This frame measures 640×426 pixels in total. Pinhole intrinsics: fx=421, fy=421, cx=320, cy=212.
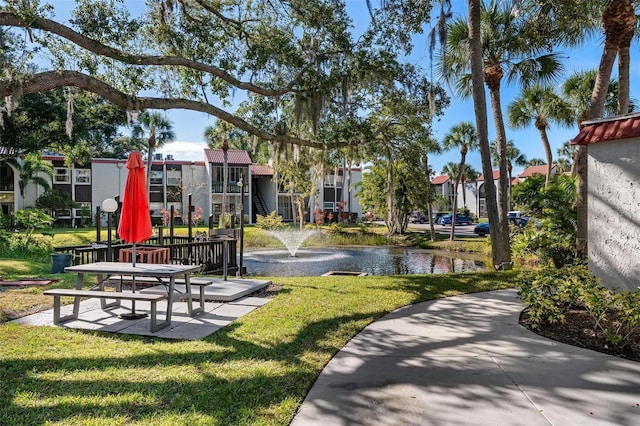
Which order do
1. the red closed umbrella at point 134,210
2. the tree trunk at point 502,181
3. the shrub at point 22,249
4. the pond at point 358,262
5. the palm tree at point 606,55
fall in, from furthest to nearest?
the pond at point 358,262 → the shrub at point 22,249 → the tree trunk at point 502,181 → the palm tree at point 606,55 → the red closed umbrella at point 134,210

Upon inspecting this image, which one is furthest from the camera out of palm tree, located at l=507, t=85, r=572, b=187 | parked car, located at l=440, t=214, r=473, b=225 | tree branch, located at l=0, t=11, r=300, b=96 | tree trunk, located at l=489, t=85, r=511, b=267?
parked car, located at l=440, t=214, r=473, b=225

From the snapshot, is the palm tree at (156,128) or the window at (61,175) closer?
the palm tree at (156,128)

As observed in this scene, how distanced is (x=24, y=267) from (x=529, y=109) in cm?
2350

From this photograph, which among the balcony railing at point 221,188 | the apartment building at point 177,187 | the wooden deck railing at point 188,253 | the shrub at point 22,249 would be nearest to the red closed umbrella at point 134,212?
the wooden deck railing at point 188,253

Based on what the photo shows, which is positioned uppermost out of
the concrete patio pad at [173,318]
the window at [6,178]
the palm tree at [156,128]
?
the palm tree at [156,128]

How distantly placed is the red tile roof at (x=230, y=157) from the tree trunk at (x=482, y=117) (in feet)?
97.6

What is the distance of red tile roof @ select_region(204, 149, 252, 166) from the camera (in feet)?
124

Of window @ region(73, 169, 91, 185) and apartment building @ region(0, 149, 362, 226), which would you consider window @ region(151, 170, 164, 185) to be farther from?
window @ region(73, 169, 91, 185)

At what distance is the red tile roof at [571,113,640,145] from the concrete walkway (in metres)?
2.63

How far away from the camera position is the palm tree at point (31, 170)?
100 ft

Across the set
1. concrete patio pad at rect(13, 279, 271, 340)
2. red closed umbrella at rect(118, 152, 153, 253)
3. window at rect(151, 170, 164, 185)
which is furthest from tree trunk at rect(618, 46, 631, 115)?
window at rect(151, 170, 164, 185)

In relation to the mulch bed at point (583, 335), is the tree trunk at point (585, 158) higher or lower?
higher

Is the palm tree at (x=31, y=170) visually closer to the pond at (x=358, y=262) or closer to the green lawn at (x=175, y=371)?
the pond at (x=358, y=262)

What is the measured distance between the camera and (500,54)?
39.5ft
